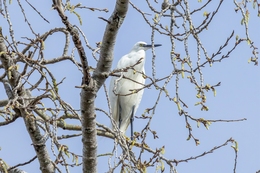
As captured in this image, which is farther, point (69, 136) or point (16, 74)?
point (69, 136)

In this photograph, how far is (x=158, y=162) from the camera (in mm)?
3156

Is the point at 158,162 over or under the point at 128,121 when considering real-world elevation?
under

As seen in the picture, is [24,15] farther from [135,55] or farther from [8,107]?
[135,55]

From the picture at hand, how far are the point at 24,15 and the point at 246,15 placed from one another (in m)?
1.34

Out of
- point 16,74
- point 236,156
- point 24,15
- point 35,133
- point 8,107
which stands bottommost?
point 236,156

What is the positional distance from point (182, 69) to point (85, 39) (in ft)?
1.91

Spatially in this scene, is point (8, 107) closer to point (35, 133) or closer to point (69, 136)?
point (35, 133)

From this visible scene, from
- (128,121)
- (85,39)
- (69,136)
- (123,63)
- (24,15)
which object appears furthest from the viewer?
(128,121)

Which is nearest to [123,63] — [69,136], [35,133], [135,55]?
[135,55]

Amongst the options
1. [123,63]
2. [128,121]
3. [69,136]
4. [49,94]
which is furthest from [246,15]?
[128,121]

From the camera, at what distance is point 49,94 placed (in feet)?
9.02

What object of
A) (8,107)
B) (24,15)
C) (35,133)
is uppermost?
(24,15)

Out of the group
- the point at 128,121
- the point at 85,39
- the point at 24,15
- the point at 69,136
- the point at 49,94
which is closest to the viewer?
the point at 49,94

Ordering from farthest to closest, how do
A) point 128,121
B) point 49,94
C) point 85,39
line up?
point 128,121 < point 85,39 < point 49,94
